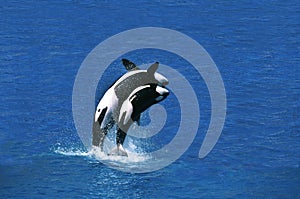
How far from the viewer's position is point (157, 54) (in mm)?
42594

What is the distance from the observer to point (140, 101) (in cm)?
2859

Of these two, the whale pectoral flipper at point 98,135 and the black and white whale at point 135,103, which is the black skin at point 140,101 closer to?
the black and white whale at point 135,103

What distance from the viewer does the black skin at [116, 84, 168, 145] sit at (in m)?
28.3

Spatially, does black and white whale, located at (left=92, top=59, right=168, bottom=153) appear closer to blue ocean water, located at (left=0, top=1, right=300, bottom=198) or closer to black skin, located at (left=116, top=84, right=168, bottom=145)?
black skin, located at (left=116, top=84, right=168, bottom=145)

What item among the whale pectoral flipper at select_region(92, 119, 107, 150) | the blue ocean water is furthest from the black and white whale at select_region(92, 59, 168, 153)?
the blue ocean water

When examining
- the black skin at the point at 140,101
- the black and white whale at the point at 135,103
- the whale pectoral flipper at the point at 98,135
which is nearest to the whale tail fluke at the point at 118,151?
the black and white whale at the point at 135,103

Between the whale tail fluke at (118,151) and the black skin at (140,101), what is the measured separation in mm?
194

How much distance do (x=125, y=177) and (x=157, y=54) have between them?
14684 millimetres

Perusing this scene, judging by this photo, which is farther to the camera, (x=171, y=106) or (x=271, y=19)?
(x=271, y=19)

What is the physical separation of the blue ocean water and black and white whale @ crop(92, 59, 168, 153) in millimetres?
1362

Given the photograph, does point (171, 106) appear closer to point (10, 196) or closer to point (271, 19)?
point (10, 196)

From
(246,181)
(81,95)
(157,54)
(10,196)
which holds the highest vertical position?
(157,54)

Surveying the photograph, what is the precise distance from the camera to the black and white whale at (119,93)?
1113 inches

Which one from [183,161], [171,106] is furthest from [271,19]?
[183,161]
